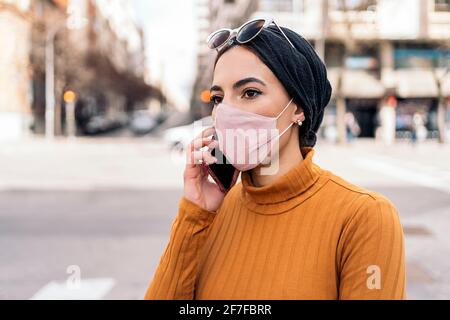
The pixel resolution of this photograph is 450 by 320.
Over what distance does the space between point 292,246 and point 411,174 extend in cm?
1429

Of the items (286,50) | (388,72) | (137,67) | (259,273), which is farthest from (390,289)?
(137,67)

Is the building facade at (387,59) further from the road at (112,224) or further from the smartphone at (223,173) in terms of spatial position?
the smartphone at (223,173)

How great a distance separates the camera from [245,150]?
161 cm

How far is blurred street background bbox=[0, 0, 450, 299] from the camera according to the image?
5977 millimetres

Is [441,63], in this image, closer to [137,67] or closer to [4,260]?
[4,260]

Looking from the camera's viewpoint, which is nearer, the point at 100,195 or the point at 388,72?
the point at 100,195

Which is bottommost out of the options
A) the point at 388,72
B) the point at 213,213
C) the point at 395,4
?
the point at 213,213

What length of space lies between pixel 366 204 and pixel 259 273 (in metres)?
0.34

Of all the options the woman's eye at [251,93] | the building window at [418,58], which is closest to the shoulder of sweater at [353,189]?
the woman's eye at [251,93]

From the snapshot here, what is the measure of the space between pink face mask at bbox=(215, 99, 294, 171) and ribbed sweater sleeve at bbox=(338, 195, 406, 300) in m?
0.34

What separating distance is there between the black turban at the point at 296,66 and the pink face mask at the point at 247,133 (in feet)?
0.20

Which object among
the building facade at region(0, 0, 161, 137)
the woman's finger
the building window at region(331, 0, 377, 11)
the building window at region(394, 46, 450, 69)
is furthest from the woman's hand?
the building window at region(394, 46, 450, 69)

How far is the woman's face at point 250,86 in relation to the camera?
1503mm

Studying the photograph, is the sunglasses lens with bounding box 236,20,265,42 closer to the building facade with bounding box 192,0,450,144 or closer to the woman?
the woman
